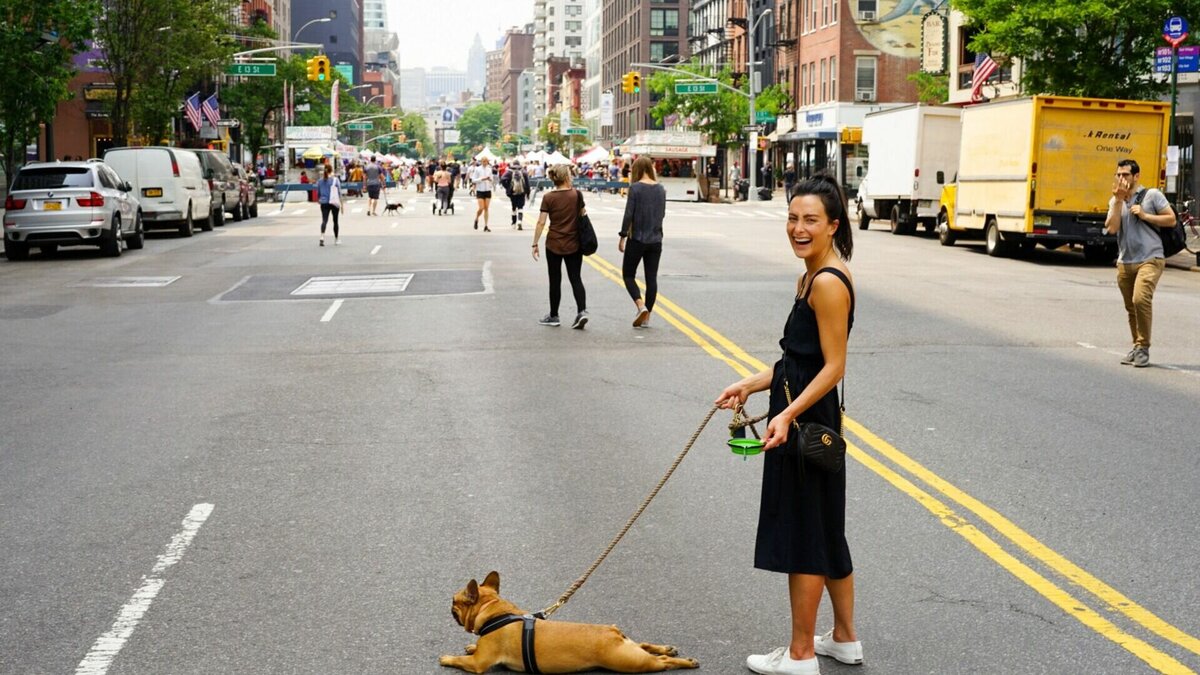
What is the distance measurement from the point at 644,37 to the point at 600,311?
113 meters

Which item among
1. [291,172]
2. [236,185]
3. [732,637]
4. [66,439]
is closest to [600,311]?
[66,439]

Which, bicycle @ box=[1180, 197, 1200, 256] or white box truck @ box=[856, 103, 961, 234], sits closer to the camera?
bicycle @ box=[1180, 197, 1200, 256]

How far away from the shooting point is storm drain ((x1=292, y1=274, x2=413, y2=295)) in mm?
19453

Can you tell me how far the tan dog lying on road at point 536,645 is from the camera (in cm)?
479

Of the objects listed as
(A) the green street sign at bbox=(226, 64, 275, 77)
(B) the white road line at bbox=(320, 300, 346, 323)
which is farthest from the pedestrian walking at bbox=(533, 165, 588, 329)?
(A) the green street sign at bbox=(226, 64, 275, 77)

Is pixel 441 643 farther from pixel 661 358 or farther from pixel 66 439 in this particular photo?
pixel 661 358

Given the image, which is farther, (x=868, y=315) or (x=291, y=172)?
(x=291, y=172)

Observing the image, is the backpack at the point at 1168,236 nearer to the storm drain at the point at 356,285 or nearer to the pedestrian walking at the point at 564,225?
the pedestrian walking at the point at 564,225

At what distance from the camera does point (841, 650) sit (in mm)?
5008

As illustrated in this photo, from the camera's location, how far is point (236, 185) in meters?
41.9

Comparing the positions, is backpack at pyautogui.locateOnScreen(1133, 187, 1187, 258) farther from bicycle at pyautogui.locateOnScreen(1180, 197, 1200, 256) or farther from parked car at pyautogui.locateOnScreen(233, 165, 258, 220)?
parked car at pyautogui.locateOnScreen(233, 165, 258, 220)

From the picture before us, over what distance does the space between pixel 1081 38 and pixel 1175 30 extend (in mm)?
4890

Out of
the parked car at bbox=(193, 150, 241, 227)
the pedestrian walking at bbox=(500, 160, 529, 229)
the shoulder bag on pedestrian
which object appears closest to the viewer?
the shoulder bag on pedestrian

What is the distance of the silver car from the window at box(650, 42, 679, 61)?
10304 centimetres
